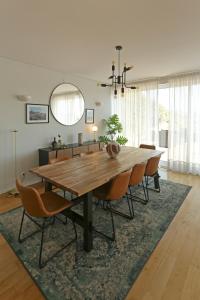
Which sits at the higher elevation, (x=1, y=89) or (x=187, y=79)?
(x=187, y=79)

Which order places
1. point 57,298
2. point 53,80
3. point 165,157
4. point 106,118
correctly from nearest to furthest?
point 57,298 → point 53,80 → point 165,157 → point 106,118

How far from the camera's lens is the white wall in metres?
3.41

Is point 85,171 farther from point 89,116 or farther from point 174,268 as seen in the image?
point 89,116

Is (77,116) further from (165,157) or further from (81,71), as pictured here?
(165,157)

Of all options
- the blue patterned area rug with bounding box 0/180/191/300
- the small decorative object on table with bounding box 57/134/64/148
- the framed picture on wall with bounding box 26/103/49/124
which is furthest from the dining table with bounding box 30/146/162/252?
the framed picture on wall with bounding box 26/103/49/124

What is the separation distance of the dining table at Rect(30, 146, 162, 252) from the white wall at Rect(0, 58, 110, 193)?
1391 mm

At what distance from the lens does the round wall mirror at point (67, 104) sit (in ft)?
14.0

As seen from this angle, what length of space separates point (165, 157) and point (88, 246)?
4004mm

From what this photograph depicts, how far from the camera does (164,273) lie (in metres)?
1.73

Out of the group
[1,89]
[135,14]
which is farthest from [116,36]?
[1,89]

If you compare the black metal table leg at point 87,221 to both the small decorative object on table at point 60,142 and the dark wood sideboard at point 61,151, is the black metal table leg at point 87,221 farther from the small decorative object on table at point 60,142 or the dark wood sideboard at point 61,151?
the small decorative object on table at point 60,142

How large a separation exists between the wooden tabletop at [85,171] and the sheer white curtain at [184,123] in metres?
2.00

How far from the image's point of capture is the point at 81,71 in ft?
14.0

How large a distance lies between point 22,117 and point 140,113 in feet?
10.9
